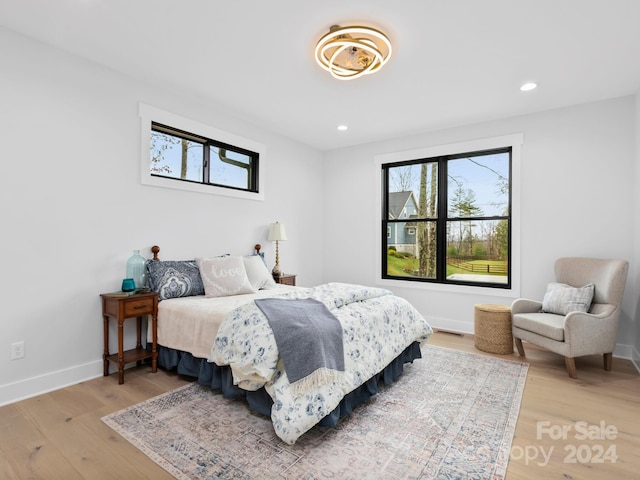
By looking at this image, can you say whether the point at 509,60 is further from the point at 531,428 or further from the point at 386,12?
the point at 531,428

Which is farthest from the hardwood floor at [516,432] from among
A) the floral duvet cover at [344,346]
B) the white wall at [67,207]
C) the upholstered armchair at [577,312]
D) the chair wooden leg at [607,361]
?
the floral duvet cover at [344,346]

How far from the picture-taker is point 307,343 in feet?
6.42

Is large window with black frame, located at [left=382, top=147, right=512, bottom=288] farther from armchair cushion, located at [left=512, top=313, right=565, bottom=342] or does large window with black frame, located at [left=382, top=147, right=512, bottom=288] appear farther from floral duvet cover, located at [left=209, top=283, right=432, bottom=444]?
floral duvet cover, located at [left=209, top=283, right=432, bottom=444]

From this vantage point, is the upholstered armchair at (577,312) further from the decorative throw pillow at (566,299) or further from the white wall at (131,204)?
the white wall at (131,204)

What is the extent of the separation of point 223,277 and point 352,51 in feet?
7.43

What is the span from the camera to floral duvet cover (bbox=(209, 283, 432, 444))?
184cm

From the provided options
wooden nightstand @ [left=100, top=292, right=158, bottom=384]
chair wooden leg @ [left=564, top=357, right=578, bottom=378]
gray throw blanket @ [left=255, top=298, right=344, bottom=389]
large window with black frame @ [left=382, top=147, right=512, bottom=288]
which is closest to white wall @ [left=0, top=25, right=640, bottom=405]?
wooden nightstand @ [left=100, top=292, right=158, bottom=384]

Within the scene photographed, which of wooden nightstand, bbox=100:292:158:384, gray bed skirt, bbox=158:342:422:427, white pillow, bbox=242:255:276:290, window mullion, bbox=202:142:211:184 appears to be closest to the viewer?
gray bed skirt, bbox=158:342:422:427

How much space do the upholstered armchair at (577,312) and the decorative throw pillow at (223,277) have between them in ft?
8.97

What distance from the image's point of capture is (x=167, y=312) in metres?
2.85

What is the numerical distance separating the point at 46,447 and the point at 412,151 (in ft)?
15.2

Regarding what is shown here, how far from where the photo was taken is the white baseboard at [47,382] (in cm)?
238

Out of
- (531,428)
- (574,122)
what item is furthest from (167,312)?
(574,122)

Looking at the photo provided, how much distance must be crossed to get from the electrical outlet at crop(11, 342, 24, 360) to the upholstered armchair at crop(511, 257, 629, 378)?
4.20 m
